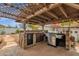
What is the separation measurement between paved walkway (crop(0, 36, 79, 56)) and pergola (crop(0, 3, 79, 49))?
0.39 metres

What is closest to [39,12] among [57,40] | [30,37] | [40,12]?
[40,12]

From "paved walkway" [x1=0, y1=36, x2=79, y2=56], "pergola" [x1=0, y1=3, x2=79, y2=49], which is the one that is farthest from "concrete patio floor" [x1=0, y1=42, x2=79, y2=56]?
"pergola" [x1=0, y1=3, x2=79, y2=49]

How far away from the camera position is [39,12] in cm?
263

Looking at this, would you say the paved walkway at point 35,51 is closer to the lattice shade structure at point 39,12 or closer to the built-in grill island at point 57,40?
the built-in grill island at point 57,40

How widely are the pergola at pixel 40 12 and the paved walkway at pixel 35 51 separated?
39 cm

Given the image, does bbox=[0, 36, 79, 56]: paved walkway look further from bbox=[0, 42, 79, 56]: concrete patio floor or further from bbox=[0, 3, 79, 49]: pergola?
bbox=[0, 3, 79, 49]: pergola

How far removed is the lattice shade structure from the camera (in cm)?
258

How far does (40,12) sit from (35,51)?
652mm

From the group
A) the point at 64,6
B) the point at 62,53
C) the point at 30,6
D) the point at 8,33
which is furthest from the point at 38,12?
the point at 62,53

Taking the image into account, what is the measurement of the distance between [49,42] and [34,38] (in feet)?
0.85

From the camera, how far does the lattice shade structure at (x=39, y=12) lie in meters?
2.58

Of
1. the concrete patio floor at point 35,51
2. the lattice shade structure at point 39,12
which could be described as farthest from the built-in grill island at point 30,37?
the lattice shade structure at point 39,12

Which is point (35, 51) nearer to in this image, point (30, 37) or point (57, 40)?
point (30, 37)

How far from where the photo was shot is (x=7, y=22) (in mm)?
2637
